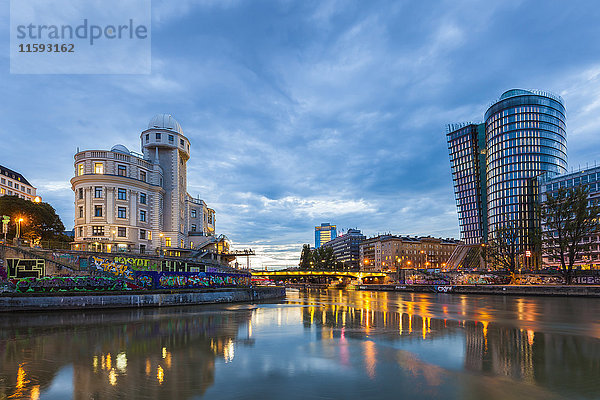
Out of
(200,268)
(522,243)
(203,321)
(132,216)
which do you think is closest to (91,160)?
(132,216)

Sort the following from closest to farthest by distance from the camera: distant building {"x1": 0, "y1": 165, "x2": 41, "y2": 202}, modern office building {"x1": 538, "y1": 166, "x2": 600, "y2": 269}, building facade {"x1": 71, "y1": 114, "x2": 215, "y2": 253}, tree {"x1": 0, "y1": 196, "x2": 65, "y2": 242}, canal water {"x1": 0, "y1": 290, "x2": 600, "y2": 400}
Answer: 1. canal water {"x1": 0, "y1": 290, "x2": 600, "y2": 400}
2. building facade {"x1": 71, "y1": 114, "x2": 215, "y2": 253}
3. tree {"x1": 0, "y1": 196, "x2": 65, "y2": 242}
4. modern office building {"x1": 538, "y1": 166, "x2": 600, "y2": 269}
5. distant building {"x1": 0, "y1": 165, "x2": 41, "y2": 202}

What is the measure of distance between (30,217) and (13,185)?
263ft

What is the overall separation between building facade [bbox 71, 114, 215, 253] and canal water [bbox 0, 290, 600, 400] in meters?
43.8

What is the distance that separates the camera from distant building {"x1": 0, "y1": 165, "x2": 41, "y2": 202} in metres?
136

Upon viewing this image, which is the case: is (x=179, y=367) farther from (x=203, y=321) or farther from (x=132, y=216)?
(x=132, y=216)

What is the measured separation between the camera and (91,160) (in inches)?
2810

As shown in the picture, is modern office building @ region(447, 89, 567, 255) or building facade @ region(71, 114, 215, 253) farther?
modern office building @ region(447, 89, 567, 255)

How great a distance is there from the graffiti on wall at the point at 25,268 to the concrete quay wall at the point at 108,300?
6234mm

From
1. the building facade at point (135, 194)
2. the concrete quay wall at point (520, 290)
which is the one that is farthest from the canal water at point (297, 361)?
the concrete quay wall at point (520, 290)

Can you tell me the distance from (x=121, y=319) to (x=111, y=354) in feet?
53.5

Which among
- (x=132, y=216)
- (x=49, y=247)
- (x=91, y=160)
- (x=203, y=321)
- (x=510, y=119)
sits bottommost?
(x=203, y=321)

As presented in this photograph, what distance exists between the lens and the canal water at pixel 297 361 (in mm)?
13289

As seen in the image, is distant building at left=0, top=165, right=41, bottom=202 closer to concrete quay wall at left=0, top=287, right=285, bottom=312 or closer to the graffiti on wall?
the graffiti on wall

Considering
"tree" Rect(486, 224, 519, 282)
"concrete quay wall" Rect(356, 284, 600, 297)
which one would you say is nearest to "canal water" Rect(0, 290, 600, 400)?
"concrete quay wall" Rect(356, 284, 600, 297)
